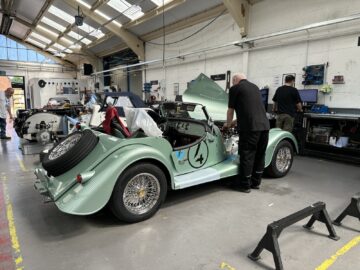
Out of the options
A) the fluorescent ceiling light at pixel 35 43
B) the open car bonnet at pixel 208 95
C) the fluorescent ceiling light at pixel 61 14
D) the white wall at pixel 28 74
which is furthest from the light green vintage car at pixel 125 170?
the fluorescent ceiling light at pixel 35 43

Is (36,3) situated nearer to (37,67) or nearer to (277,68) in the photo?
(37,67)

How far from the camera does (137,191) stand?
2.61 metres

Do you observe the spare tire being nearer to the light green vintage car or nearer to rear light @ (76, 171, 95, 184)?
the light green vintage car

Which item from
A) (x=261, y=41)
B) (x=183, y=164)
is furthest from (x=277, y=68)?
(x=183, y=164)

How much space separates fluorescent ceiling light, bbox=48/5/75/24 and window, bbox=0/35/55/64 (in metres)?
6.89

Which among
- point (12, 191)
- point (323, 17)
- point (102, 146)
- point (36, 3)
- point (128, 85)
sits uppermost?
point (36, 3)

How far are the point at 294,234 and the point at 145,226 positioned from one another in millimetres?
1410

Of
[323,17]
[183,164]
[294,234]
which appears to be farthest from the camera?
[323,17]

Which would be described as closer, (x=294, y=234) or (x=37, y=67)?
(x=294, y=234)

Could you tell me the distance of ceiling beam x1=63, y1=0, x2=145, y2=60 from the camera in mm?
10219

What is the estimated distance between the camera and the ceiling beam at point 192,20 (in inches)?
319

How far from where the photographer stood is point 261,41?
272 inches

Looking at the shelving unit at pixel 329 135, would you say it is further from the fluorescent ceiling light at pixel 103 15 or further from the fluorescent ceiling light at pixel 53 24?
the fluorescent ceiling light at pixel 53 24

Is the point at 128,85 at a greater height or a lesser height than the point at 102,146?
greater
